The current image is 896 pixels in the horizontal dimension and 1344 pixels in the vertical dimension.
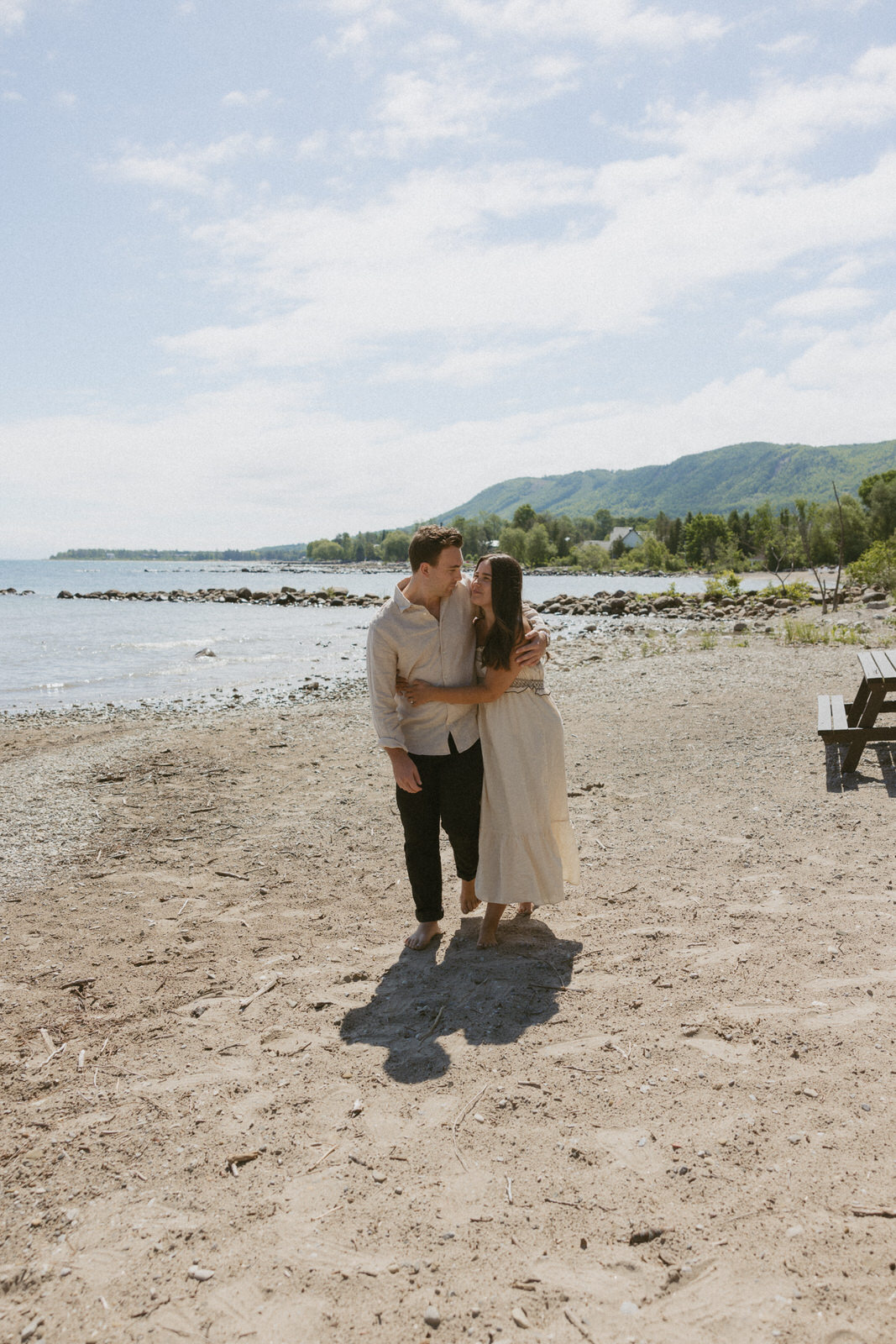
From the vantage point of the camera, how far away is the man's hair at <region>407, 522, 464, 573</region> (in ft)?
13.2

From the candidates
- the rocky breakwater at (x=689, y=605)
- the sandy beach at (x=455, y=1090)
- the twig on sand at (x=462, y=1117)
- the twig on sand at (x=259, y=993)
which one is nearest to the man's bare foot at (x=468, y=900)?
the sandy beach at (x=455, y=1090)

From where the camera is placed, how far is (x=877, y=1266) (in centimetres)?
212

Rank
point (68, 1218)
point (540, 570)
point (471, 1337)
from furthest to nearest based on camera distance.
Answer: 1. point (540, 570)
2. point (68, 1218)
3. point (471, 1337)

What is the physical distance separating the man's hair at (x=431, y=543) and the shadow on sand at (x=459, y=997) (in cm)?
211

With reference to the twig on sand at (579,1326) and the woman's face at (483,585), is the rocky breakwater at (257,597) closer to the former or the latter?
the woman's face at (483,585)

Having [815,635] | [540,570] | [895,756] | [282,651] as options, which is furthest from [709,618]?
[540,570]

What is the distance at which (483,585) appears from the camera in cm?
408

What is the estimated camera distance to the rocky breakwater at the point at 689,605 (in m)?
34.6

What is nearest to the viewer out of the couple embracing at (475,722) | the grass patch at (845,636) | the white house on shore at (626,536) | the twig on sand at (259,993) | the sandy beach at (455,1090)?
Result: the sandy beach at (455,1090)

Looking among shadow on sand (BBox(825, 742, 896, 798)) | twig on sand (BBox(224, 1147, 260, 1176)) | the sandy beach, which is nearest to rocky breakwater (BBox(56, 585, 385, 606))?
shadow on sand (BBox(825, 742, 896, 798))

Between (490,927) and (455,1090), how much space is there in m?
1.32

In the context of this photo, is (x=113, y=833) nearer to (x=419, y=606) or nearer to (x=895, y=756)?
(x=419, y=606)

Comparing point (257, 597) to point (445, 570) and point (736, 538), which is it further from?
point (736, 538)

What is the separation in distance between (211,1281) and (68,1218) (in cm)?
62
